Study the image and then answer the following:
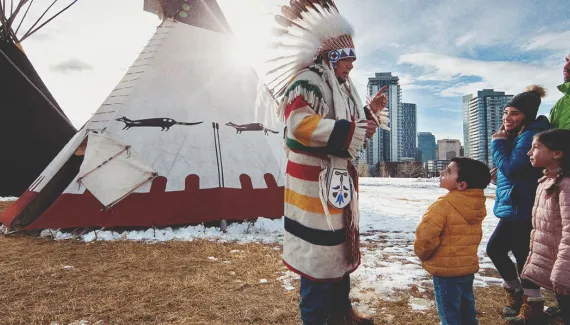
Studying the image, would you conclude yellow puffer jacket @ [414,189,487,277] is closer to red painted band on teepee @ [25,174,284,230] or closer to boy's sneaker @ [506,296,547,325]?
boy's sneaker @ [506,296,547,325]

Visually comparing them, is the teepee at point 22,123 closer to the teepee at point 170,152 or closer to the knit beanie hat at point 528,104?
the teepee at point 170,152

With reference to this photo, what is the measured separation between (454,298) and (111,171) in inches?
222

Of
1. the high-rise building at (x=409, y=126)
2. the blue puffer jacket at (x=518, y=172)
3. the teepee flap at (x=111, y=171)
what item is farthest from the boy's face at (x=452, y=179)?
the high-rise building at (x=409, y=126)

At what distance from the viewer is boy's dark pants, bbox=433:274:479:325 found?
1.90 m

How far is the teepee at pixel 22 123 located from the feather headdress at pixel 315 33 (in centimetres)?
1157

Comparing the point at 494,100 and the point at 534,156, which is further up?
the point at 494,100

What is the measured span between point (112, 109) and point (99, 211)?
2026 mm

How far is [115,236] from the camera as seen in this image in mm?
5633

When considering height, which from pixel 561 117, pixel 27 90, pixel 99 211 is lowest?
pixel 99 211

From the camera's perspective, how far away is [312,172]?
1.97 m

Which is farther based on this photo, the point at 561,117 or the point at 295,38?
the point at 561,117

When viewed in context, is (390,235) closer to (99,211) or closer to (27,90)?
(99,211)

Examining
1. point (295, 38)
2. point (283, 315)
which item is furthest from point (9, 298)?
point (295, 38)

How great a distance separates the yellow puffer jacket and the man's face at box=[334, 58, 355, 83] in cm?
98
